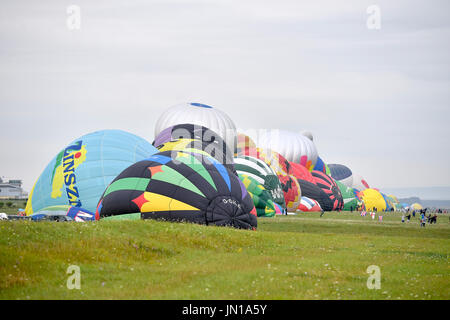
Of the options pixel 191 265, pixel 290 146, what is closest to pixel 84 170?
pixel 191 265

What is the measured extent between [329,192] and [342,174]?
42.4 m

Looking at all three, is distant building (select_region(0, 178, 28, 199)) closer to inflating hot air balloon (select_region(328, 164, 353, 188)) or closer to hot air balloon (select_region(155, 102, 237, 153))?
inflating hot air balloon (select_region(328, 164, 353, 188))

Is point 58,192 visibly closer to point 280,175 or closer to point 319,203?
point 280,175

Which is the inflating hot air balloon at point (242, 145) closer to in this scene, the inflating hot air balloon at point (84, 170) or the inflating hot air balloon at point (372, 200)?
the inflating hot air balloon at point (84, 170)

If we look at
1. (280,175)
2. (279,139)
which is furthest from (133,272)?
(279,139)

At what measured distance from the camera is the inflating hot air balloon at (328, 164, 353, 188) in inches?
3954

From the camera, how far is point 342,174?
102m

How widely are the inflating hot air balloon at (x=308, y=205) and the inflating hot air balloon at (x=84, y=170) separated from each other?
27.6 meters

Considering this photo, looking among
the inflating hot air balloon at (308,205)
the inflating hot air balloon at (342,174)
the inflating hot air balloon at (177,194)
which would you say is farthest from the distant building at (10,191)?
the inflating hot air balloon at (177,194)

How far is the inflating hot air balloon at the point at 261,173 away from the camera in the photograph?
39.5m

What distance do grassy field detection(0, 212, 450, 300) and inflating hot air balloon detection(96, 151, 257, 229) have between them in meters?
1.94

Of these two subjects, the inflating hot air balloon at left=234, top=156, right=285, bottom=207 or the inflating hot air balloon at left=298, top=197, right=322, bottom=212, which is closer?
the inflating hot air balloon at left=234, top=156, right=285, bottom=207

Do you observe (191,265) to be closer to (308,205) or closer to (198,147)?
(198,147)

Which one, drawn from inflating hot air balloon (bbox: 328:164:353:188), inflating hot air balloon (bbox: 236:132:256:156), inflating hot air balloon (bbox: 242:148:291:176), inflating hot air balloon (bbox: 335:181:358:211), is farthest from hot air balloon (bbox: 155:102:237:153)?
inflating hot air balloon (bbox: 328:164:353:188)
